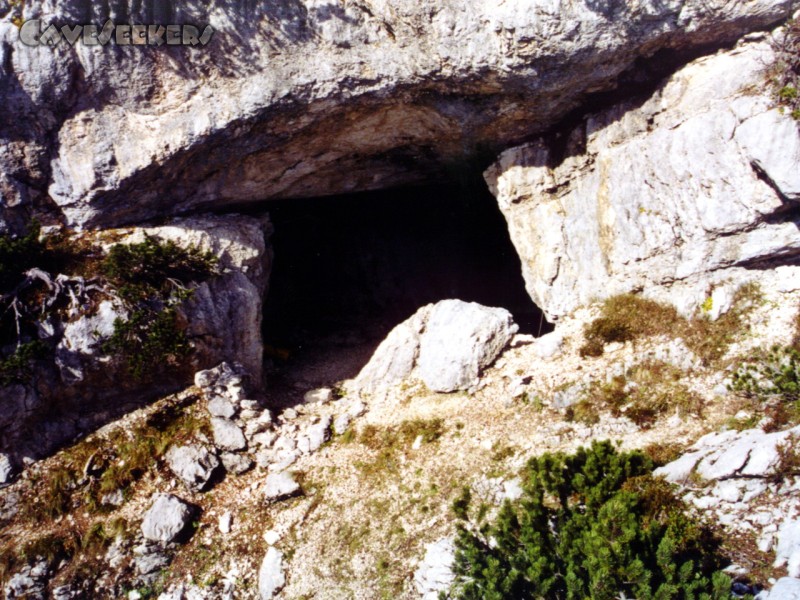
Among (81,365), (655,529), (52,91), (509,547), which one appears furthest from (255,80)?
(655,529)

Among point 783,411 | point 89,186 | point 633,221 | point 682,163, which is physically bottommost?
point 783,411

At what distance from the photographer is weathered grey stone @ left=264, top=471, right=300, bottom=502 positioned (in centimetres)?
1018

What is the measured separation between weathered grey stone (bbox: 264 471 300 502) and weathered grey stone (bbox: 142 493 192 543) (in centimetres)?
146

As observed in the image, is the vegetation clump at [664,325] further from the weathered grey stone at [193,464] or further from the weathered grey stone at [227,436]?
the weathered grey stone at [193,464]

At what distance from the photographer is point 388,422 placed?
37.6 feet

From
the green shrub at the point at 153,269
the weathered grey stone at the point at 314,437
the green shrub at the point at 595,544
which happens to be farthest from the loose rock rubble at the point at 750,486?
the green shrub at the point at 153,269

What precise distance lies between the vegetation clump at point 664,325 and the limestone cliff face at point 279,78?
14.5ft

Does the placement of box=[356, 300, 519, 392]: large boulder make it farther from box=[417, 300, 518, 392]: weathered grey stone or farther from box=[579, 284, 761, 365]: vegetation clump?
box=[579, 284, 761, 365]: vegetation clump

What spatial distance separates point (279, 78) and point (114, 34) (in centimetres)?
329

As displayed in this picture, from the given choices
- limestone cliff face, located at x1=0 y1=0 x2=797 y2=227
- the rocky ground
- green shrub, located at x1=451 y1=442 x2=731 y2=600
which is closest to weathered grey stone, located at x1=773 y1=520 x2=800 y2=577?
the rocky ground

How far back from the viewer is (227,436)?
11.1m

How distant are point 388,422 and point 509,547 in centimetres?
463

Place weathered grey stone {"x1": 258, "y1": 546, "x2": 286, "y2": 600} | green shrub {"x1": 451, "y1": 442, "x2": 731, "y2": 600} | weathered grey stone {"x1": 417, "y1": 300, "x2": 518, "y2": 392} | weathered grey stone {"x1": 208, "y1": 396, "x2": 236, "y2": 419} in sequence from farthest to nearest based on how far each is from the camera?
1. weathered grey stone {"x1": 417, "y1": 300, "x2": 518, "y2": 392}
2. weathered grey stone {"x1": 208, "y1": 396, "x2": 236, "y2": 419}
3. weathered grey stone {"x1": 258, "y1": 546, "x2": 286, "y2": 600}
4. green shrub {"x1": 451, "y1": 442, "x2": 731, "y2": 600}

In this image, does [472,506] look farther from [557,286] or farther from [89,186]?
[89,186]
